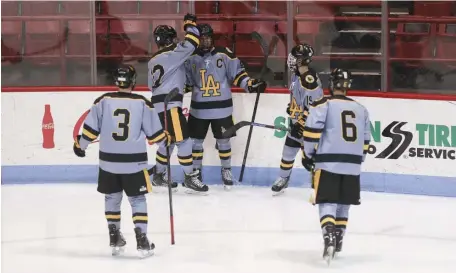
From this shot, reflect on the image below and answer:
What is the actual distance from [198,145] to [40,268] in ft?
7.56

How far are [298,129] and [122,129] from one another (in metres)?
1.80

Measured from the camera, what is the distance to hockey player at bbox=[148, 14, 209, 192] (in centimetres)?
702

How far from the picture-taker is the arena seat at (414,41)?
8.23 metres

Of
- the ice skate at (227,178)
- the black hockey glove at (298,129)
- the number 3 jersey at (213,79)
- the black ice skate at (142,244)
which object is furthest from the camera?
the ice skate at (227,178)

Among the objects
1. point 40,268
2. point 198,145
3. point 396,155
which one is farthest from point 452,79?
point 40,268

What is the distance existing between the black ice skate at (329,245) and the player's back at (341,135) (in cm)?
31

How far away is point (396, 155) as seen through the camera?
7195 mm

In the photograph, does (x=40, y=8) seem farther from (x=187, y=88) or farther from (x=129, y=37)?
(x=187, y=88)

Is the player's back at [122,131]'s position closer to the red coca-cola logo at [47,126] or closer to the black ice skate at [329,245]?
the black ice skate at [329,245]

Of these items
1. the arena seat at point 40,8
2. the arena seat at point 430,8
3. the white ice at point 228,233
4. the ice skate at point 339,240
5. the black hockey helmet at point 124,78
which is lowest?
the white ice at point 228,233

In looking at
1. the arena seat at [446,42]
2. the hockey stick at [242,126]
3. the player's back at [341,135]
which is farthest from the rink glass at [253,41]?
the player's back at [341,135]

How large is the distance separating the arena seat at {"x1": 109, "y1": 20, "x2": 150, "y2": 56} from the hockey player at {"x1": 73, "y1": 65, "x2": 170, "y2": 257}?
320 cm

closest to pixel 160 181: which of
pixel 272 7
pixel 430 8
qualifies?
pixel 272 7

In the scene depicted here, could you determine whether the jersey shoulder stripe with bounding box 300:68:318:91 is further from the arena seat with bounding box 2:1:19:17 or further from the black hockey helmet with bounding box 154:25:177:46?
the arena seat with bounding box 2:1:19:17
